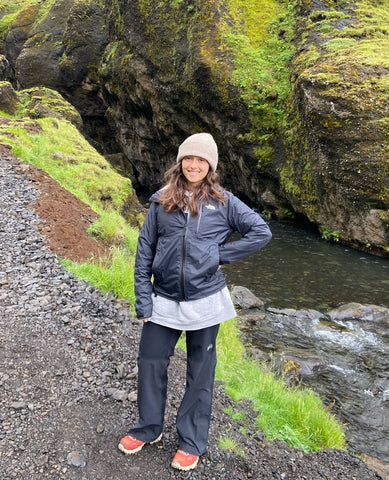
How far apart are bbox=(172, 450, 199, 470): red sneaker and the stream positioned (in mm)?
2905

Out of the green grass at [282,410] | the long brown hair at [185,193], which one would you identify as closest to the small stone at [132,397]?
the green grass at [282,410]

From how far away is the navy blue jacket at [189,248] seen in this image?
323 cm

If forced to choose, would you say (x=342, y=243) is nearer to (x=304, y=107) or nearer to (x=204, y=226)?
(x=304, y=107)

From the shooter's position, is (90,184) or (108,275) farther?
(90,184)

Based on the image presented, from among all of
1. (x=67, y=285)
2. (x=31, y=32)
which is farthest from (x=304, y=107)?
(x=31, y=32)

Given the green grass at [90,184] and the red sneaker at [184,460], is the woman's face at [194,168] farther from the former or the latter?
the green grass at [90,184]

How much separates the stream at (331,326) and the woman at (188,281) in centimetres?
315

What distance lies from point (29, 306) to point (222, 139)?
17.7 m

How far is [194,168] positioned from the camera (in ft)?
11.0

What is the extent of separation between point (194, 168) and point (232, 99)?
666 inches

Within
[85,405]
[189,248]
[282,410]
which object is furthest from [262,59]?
[85,405]

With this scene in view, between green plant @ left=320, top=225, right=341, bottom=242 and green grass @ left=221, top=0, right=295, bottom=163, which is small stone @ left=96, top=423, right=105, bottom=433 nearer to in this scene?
green plant @ left=320, top=225, right=341, bottom=242

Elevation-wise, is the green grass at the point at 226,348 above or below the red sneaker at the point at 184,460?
below

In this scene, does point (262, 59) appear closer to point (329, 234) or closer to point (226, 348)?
point (329, 234)
